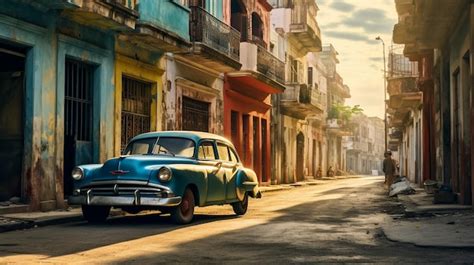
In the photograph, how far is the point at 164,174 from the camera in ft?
33.2

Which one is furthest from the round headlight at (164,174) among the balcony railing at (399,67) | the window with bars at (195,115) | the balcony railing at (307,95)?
the balcony railing at (307,95)

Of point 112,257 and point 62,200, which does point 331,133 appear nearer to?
point 62,200

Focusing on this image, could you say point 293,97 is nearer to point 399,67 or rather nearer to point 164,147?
point 399,67

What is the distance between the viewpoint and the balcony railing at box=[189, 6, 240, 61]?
19.8 metres

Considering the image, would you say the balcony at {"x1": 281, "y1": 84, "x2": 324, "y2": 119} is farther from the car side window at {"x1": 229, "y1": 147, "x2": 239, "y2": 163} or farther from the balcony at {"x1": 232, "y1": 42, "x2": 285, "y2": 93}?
the car side window at {"x1": 229, "y1": 147, "x2": 239, "y2": 163}

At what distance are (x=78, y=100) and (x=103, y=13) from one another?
81.2 inches

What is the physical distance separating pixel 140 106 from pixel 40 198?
561 cm

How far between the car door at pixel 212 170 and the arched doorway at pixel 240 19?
1510 cm

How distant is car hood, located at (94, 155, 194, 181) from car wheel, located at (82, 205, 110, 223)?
63cm

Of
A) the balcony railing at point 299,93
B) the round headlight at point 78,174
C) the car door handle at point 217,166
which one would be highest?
the balcony railing at point 299,93

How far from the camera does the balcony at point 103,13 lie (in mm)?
13274

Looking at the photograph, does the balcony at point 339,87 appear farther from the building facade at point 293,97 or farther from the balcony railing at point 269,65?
the balcony railing at point 269,65

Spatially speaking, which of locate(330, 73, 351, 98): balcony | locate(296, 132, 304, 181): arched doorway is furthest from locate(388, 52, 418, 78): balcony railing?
locate(330, 73, 351, 98): balcony

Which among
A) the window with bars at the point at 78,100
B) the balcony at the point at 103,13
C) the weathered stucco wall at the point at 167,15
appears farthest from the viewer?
the weathered stucco wall at the point at 167,15
